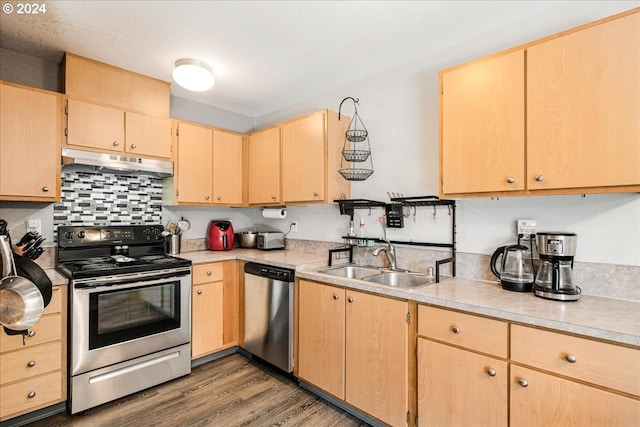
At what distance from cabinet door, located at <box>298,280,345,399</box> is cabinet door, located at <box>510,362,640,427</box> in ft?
3.32

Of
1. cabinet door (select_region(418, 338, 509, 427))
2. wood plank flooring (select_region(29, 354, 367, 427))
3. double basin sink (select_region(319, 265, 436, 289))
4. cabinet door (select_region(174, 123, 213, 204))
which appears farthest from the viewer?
cabinet door (select_region(174, 123, 213, 204))

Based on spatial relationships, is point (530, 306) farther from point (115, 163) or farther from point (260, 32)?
point (115, 163)

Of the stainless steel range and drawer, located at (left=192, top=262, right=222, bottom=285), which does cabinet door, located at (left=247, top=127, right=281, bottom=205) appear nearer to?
drawer, located at (left=192, top=262, right=222, bottom=285)

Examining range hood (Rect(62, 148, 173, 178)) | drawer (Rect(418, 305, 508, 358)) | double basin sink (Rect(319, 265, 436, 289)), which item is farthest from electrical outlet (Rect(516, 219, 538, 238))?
range hood (Rect(62, 148, 173, 178))

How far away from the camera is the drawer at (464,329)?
150cm

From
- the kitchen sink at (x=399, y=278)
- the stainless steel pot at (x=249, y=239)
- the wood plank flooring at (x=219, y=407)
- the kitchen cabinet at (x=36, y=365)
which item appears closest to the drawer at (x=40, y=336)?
the kitchen cabinet at (x=36, y=365)

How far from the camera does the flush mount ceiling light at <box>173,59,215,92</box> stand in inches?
94.8

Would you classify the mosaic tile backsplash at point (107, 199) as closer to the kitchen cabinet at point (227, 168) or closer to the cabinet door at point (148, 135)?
the cabinet door at point (148, 135)

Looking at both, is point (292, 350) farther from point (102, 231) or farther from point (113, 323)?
point (102, 231)

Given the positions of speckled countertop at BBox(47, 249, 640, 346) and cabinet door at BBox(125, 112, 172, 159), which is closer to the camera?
speckled countertop at BBox(47, 249, 640, 346)

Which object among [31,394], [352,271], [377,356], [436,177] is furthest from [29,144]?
[436,177]

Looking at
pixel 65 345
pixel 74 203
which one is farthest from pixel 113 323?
pixel 74 203

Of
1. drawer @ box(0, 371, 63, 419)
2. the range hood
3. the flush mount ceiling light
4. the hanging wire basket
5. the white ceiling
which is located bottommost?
drawer @ box(0, 371, 63, 419)

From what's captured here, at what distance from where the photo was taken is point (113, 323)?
229cm
